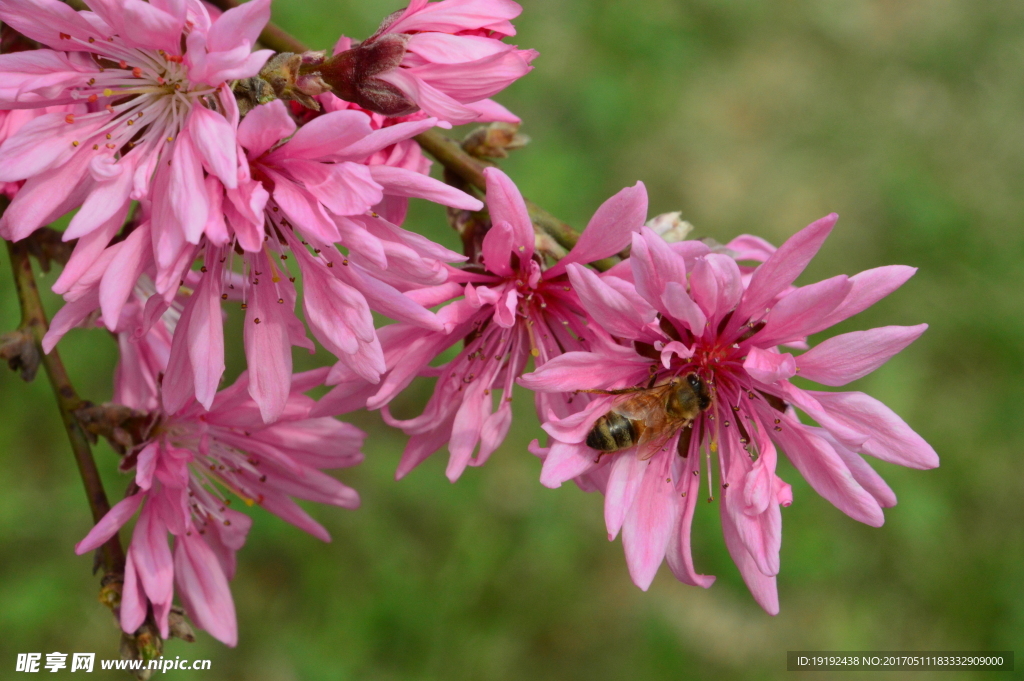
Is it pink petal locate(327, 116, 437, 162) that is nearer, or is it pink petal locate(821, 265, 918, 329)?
pink petal locate(327, 116, 437, 162)

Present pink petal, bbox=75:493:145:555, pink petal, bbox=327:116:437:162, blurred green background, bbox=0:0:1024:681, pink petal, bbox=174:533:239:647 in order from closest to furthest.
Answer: pink petal, bbox=327:116:437:162
pink petal, bbox=75:493:145:555
pink petal, bbox=174:533:239:647
blurred green background, bbox=0:0:1024:681

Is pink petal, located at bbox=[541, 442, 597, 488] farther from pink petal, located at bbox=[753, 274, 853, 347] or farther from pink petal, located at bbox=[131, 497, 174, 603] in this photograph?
pink petal, located at bbox=[131, 497, 174, 603]

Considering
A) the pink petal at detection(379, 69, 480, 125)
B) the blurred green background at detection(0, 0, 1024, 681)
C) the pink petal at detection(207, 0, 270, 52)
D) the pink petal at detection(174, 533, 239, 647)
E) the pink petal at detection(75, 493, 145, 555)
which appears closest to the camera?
the pink petal at detection(207, 0, 270, 52)

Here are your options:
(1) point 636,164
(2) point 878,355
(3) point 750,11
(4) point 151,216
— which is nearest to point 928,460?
(2) point 878,355

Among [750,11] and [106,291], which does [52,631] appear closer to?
[106,291]

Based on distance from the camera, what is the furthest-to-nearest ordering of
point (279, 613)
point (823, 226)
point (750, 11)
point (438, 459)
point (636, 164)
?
1. point (750, 11)
2. point (636, 164)
3. point (438, 459)
4. point (279, 613)
5. point (823, 226)

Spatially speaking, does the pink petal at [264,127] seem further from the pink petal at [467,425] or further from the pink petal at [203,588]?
the pink petal at [203,588]

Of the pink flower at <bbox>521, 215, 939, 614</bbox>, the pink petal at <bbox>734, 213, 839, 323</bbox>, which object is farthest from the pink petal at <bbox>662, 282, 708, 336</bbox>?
the pink petal at <bbox>734, 213, 839, 323</bbox>

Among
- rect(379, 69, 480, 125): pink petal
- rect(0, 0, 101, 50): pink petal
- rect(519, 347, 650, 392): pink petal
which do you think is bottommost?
rect(519, 347, 650, 392): pink petal

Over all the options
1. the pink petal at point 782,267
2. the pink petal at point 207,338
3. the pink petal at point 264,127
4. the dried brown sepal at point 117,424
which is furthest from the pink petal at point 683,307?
the dried brown sepal at point 117,424
